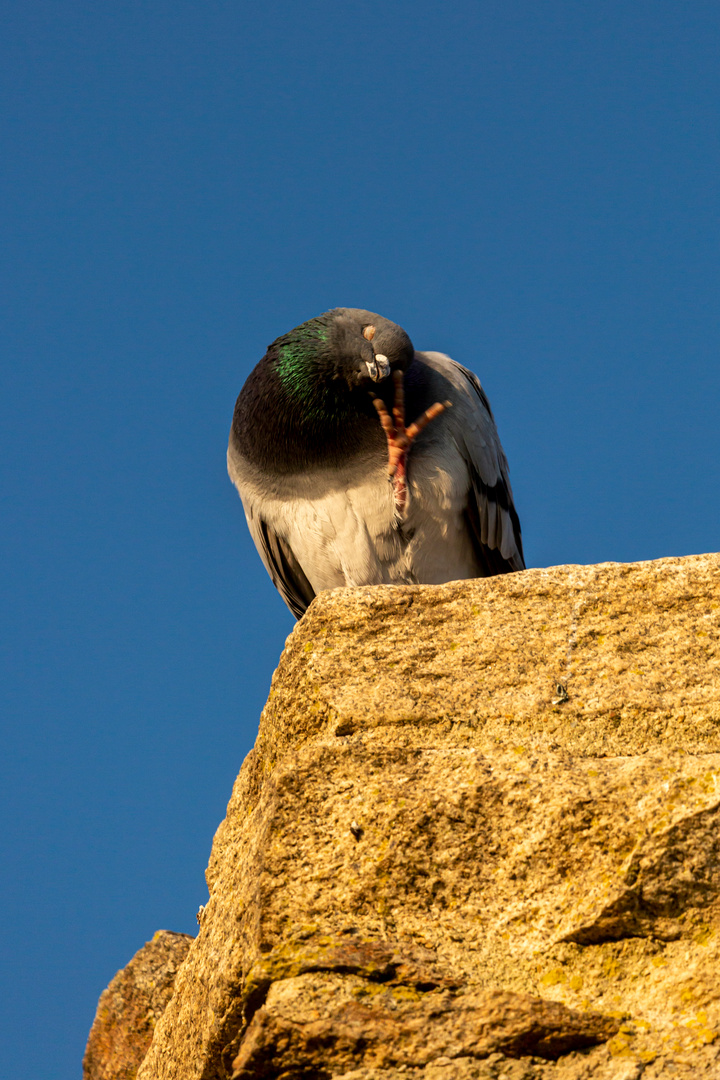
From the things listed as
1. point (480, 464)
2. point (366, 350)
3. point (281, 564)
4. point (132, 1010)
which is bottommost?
point (132, 1010)

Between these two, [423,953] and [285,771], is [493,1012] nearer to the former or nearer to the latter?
[423,953]

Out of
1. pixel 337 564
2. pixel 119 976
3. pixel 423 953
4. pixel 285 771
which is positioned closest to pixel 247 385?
pixel 337 564

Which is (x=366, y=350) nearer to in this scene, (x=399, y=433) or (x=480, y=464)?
(x=399, y=433)

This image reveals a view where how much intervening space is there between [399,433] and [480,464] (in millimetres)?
684

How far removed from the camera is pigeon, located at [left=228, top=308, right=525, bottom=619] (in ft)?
20.3

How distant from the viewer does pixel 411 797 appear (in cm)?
265

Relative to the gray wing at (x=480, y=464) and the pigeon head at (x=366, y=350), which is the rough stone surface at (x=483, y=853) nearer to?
the pigeon head at (x=366, y=350)

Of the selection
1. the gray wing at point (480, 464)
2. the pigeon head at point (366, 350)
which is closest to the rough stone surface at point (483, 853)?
the pigeon head at point (366, 350)

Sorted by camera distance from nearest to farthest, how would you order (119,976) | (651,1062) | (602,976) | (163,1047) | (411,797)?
(651,1062) → (602,976) → (411,797) → (163,1047) → (119,976)

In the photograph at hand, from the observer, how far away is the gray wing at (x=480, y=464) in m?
6.48

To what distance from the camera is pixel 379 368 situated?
19.9 feet

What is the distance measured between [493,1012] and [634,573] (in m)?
1.37

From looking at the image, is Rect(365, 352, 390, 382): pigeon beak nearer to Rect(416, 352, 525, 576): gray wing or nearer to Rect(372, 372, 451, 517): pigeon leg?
Rect(372, 372, 451, 517): pigeon leg

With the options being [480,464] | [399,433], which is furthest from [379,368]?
[480,464]
